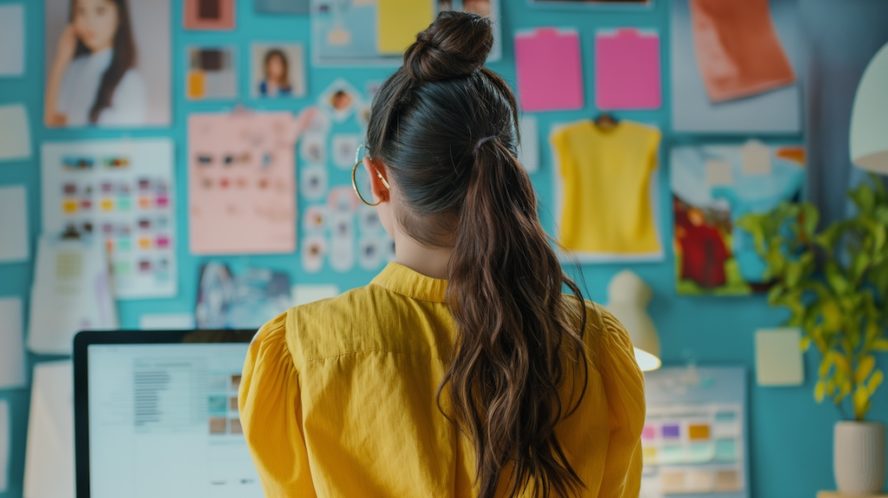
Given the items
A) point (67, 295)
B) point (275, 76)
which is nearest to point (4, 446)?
point (67, 295)

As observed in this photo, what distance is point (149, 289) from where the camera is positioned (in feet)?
5.82

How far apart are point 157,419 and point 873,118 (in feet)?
3.67

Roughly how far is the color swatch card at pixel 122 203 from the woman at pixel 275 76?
0.65ft

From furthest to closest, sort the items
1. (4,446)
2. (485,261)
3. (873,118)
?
(4,446), (873,118), (485,261)

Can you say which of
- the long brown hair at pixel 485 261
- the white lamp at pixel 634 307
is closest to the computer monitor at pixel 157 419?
the long brown hair at pixel 485 261

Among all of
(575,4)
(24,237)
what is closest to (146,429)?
(24,237)

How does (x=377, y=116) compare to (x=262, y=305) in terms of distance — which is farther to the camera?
(x=262, y=305)

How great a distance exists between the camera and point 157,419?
48.1 inches

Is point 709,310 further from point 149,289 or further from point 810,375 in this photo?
point 149,289

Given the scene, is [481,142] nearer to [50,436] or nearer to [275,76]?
[275,76]

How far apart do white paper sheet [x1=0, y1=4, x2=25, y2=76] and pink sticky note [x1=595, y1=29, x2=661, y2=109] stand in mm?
1034

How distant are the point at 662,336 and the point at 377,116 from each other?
1.11 meters

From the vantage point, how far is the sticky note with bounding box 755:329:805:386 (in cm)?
188

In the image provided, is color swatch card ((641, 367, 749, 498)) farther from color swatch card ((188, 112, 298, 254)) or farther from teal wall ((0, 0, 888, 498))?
color swatch card ((188, 112, 298, 254))
